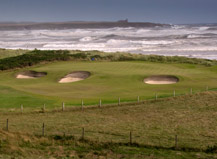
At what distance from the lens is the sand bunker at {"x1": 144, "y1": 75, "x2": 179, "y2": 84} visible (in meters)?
42.5

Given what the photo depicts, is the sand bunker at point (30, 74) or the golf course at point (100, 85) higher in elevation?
the golf course at point (100, 85)

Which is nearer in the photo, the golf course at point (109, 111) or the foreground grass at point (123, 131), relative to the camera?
the foreground grass at point (123, 131)

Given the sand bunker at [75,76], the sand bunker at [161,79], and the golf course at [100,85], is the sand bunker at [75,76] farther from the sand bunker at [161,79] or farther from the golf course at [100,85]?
the sand bunker at [161,79]

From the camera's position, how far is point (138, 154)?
21500mm

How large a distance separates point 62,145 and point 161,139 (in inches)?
214

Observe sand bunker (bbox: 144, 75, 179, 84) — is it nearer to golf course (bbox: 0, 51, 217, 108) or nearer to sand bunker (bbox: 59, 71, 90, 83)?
golf course (bbox: 0, 51, 217, 108)

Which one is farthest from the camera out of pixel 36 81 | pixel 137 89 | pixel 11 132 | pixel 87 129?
pixel 36 81

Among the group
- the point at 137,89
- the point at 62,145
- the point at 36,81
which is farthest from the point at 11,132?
the point at 36,81

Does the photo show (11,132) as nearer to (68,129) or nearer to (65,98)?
(68,129)

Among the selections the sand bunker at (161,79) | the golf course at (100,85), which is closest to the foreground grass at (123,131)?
the golf course at (100,85)

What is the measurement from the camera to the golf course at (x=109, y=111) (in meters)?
22.5

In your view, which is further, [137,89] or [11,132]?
[137,89]

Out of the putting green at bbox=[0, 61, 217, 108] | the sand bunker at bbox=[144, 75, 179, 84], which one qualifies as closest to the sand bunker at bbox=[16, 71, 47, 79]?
the putting green at bbox=[0, 61, 217, 108]

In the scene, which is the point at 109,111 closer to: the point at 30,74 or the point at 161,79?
the point at 161,79
